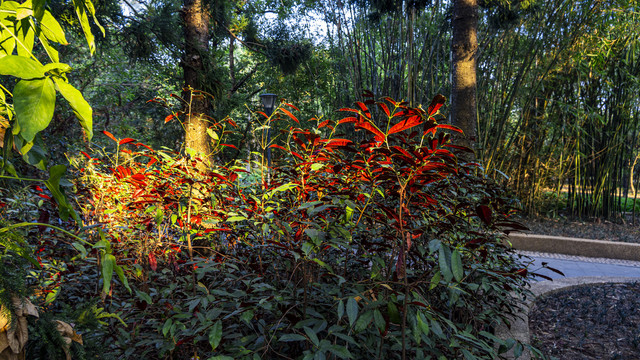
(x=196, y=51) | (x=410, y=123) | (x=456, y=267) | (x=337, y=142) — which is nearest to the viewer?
(x=456, y=267)

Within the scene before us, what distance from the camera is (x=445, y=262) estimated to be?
2.96 ft

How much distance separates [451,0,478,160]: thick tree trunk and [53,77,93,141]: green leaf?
10.5 ft

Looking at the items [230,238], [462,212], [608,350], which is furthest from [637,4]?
[230,238]

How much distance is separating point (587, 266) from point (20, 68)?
588cm

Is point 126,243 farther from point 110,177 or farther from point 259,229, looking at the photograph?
point 259,229

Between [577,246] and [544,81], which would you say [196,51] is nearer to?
[577,246]

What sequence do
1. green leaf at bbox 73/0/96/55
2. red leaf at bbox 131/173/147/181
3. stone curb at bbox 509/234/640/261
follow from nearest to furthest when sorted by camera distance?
1. green leaf at bbox 73/0/96/55
2. red leaf at bbox 131/173/147/181
3. stone curb at bbox 509/234/640/261

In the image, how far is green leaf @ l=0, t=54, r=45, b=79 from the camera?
0.39 metres

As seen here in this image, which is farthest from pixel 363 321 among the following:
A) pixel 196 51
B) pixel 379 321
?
pixel 196 51

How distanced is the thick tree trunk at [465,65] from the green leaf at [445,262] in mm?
2565

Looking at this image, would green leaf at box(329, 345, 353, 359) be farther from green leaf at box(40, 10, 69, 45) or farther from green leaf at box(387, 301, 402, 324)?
green leaf at box(40, 10, 69, 45)

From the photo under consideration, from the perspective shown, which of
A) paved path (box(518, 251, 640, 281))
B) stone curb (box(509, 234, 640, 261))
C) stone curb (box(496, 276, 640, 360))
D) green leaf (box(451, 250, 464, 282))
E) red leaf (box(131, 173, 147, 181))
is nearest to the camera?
green leaf (box(451, 250, 464, 282))

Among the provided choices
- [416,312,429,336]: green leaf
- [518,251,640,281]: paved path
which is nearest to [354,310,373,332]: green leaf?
[416,312,429,336]: green leaf

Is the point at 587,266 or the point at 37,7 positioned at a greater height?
the point at 37,7
